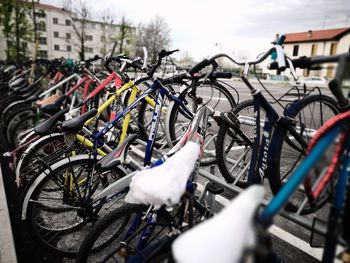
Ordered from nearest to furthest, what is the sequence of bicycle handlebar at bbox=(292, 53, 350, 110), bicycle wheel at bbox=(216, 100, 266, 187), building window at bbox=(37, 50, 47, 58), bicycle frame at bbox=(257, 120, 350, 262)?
bicycle frame at bbox=(257, 120, 350, 262) → bicycle handlebar at bbox=(292, 53, 350, 110) → bicycle wheel at bbox=(216, 100, 266, 187) → building window at bbox=(37, 50, 47, 58)

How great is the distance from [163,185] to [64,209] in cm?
175

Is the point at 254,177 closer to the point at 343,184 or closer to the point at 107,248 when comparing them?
the point at 343,184

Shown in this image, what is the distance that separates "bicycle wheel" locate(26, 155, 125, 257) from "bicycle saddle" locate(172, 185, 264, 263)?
148cm

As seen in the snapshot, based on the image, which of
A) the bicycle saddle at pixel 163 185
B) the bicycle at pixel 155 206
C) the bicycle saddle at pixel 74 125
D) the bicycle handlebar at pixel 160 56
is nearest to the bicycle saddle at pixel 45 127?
the bicycle saddle at pixel 74 125

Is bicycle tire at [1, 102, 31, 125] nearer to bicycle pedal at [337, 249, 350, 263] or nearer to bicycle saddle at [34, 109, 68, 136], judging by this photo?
bicycle saddle at [34, 109, 68, 136]

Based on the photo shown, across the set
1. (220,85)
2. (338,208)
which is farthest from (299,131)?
(338,208)

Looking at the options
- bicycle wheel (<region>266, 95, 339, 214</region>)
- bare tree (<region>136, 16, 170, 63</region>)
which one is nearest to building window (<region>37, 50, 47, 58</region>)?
bare tree (<region>136, 16, 170, 63</region>)

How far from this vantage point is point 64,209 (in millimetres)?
2580

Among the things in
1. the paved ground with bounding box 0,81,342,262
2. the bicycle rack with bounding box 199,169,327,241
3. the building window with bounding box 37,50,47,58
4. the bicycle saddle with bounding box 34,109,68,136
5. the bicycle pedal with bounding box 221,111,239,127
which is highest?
the building window with bounding box 37,50,47,58

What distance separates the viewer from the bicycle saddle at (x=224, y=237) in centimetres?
86

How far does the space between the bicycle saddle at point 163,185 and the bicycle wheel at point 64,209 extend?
106 centimetres

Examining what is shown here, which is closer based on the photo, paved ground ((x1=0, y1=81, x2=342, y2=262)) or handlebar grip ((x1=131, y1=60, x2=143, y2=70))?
paved ground ((x1=0, y1=81, x2=342, y2=262))

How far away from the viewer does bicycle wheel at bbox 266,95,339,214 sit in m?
2.09

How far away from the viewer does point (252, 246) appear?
0.85 meters
